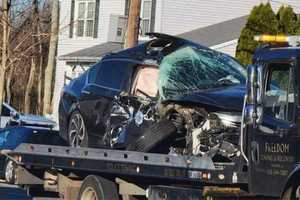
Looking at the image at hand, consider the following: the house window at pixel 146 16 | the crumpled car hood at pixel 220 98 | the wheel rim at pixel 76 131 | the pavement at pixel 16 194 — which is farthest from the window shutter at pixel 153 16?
the crumpled car hood at pixel 220 98

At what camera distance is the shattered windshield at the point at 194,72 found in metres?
10.6

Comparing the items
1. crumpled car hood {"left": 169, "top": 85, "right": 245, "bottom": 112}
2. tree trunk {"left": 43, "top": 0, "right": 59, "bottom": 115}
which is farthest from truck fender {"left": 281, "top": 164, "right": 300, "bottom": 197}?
tree trunk {"left": 43, "top": 0, "right": 59, "bottom": 115}

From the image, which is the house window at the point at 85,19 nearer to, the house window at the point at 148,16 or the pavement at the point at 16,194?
the house window at the point at 148,16

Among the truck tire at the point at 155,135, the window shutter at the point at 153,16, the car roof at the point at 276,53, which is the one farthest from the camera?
the window shutter at the point at 153,16

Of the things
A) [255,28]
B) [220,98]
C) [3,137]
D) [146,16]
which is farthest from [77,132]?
[146,16]

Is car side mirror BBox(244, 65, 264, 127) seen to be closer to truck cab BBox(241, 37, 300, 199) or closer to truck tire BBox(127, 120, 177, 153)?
truck cab BBox(241, 37, 300, 199)

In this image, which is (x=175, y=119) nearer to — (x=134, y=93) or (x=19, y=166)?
(x=134, y=93)

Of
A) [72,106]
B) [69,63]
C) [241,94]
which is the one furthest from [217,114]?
[69,63]

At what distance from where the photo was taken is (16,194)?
57.2 ft

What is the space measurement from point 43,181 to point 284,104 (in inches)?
223

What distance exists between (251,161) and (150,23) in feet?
74.5

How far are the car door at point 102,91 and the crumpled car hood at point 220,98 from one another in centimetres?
173

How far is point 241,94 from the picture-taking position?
9.82 meters

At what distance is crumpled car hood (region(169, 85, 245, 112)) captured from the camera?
9586mm
